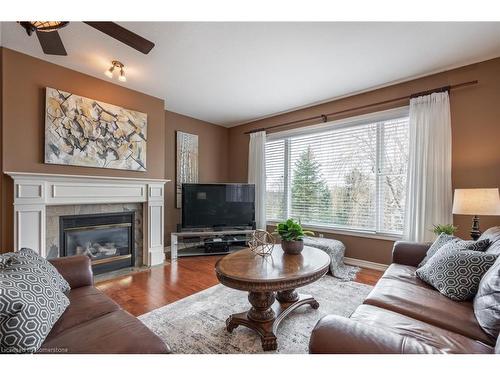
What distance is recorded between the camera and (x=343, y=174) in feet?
12.0

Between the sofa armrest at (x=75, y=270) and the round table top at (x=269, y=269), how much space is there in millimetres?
950

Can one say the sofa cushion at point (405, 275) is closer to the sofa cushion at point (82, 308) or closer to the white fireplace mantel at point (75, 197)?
the sofa cushion at point (82, 308)

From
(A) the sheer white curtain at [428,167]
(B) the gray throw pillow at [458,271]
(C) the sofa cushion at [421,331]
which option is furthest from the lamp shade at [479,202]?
(C) the sofa cushion at [421,331]

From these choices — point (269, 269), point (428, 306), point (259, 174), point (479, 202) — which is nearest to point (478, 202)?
point (479, 202)

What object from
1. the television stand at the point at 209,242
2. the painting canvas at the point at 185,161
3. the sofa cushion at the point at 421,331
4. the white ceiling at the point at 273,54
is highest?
the white ceiling at the point at 273,54

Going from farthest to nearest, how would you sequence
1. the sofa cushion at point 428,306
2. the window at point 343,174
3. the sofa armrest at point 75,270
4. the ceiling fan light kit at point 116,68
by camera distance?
the window at point 343,174
the ceiling fan light kit at point 116,68
the sofa armrest at point 75,270
the sofa cushion at point 428,306

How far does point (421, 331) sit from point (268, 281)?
82 cm

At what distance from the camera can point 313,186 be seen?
13.1ft

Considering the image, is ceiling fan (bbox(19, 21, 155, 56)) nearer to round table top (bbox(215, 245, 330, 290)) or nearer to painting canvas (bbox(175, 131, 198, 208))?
round table top (bbox(215, 245, 330, 290))

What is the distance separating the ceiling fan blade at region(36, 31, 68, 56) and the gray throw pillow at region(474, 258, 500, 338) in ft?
9.73

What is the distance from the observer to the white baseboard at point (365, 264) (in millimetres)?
3281

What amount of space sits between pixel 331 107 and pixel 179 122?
2681 mm
